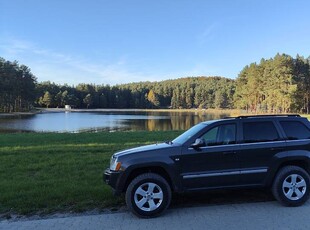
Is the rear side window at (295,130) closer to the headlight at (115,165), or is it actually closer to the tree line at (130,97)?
the headlight at (115,165)

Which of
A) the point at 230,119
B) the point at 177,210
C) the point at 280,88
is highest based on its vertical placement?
the point at 280,88

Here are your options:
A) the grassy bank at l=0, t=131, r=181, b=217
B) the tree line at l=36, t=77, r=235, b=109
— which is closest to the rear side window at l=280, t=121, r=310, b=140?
the grassy bank at l=0, t=131, r=181, b=217

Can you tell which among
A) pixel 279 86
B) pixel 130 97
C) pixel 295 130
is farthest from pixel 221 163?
pixel 130 97

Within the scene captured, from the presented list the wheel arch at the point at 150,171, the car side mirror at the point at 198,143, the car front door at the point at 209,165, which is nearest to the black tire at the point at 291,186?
the car front door at the point at 209,165

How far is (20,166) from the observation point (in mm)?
10438

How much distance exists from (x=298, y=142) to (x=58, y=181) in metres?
5.58

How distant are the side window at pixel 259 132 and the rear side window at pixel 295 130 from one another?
25 centimetres

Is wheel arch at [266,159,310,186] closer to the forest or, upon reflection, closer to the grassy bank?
the grassy bank

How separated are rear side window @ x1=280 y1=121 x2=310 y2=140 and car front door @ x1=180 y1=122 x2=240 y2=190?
1156 mm

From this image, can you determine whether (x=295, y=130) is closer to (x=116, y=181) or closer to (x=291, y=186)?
(x=291, y=186)

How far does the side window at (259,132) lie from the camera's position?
21.3ft

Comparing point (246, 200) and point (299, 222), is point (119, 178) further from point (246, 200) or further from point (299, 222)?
point (299, 222)

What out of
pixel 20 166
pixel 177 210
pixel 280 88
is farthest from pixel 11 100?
pixel 177 210

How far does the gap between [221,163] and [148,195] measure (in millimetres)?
1450
